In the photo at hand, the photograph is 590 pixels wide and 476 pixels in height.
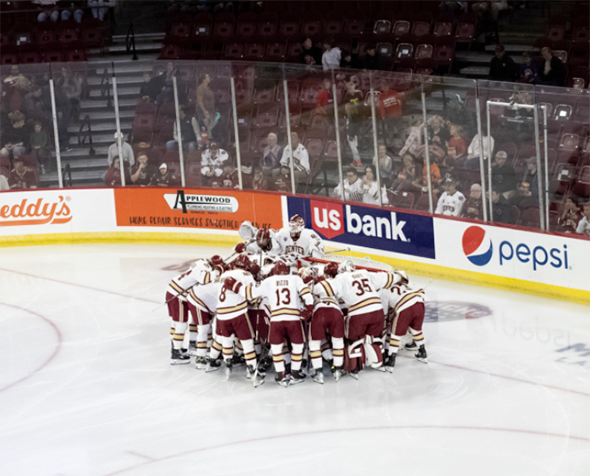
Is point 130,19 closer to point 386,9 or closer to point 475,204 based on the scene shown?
point 386,9

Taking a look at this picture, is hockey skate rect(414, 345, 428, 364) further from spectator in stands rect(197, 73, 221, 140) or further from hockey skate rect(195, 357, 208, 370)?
spectator in stands rect(197, 73, 221, 140)

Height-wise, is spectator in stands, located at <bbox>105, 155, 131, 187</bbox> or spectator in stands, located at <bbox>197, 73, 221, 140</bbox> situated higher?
spectator in stands, located at <bbox>197, 73, 221, 140</bbox>

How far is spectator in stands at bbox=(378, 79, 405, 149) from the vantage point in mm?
10828

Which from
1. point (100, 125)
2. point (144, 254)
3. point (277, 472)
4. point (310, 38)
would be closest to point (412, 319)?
point (277, 472)

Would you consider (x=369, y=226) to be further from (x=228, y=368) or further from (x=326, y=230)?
(x=228, y=368)

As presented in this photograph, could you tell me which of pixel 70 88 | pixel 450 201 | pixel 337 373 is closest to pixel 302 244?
pixel 337 373

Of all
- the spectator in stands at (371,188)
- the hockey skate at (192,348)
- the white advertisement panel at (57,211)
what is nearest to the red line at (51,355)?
the hockey skate at (192,348)

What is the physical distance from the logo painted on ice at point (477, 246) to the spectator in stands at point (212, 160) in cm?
394

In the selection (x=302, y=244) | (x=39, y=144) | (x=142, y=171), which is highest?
(x=39, y=144)

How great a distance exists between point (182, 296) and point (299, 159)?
4229 mm

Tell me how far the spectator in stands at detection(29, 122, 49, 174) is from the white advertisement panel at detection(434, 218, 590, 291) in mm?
6048

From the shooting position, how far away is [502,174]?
1005cm

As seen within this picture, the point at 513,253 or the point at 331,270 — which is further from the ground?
the point at 331,270

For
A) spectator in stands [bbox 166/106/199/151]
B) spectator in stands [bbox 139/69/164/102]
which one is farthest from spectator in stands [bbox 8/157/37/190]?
spectator in stands [bbox 166/106/199/151]
